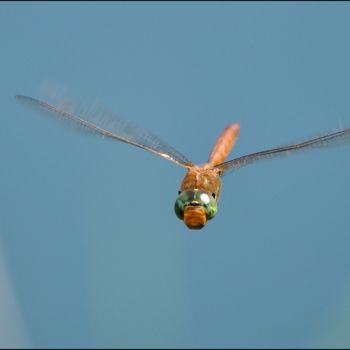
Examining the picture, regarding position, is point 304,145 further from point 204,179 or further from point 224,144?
point 224,144

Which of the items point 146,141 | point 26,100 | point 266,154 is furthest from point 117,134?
point 266,154

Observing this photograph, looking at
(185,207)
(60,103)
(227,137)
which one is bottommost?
(185,207)

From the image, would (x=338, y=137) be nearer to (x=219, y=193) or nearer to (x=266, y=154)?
(x=266, y=154)

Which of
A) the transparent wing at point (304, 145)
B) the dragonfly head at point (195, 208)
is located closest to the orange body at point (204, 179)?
the dragonfly head at point (195, 208)

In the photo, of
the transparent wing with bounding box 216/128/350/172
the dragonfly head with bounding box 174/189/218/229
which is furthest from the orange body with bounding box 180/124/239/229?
the transparent wing with bounding box 216/128/350/172

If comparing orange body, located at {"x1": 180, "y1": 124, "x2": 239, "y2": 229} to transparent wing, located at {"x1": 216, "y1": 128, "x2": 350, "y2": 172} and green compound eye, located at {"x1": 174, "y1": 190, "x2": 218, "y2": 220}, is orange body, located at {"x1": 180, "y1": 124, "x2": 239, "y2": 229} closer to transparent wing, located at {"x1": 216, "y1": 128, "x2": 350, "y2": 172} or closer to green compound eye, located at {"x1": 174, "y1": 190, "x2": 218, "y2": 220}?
green compound eye, located at {"x1": 174, "y1": 190, "x2": 218, "y2": 220}

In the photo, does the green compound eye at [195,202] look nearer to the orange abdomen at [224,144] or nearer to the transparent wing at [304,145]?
the transparent wing at [304,145]

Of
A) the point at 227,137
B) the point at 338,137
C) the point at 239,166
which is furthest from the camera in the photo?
the point at 227,137

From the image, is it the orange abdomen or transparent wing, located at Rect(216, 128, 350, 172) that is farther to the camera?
the orange abdomen

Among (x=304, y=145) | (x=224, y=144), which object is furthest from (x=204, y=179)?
(x=224, y=144)
